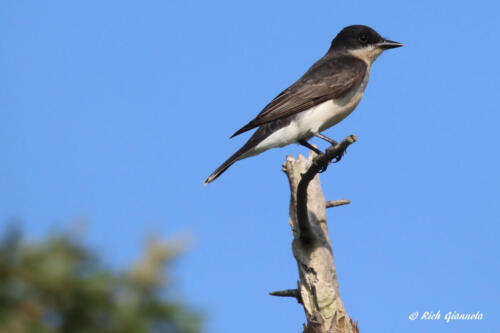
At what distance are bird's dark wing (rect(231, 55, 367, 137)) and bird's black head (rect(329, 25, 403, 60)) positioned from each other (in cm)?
67

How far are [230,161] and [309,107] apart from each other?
5.08ft

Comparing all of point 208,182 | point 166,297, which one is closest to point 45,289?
point 166,297

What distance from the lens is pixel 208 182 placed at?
865cm

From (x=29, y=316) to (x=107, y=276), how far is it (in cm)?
21

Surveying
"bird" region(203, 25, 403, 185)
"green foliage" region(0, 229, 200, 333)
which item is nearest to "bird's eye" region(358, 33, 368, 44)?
"bird" region(203, 25, 403, 185)

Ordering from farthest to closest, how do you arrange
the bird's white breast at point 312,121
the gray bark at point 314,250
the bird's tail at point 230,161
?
the bird's white breast at point 312,121 < the bird's tail at point 230,161 < the gray bark at point 314,250

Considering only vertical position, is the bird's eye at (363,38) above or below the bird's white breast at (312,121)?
above

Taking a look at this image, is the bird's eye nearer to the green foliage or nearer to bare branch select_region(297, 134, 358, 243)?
bare branch select_region(297, 134, 358, 243)

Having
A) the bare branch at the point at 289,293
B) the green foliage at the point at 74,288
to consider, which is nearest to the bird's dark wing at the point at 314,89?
the bare branch at the point at 289,293

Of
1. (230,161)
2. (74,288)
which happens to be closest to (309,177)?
(230,161)

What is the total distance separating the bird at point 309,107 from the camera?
9.08 m

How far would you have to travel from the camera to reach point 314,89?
9.66 m

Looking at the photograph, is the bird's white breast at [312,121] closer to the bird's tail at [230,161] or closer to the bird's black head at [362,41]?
the bird's tail at [230,161]

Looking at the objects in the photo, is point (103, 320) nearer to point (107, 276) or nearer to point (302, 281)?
point (107, 276)
